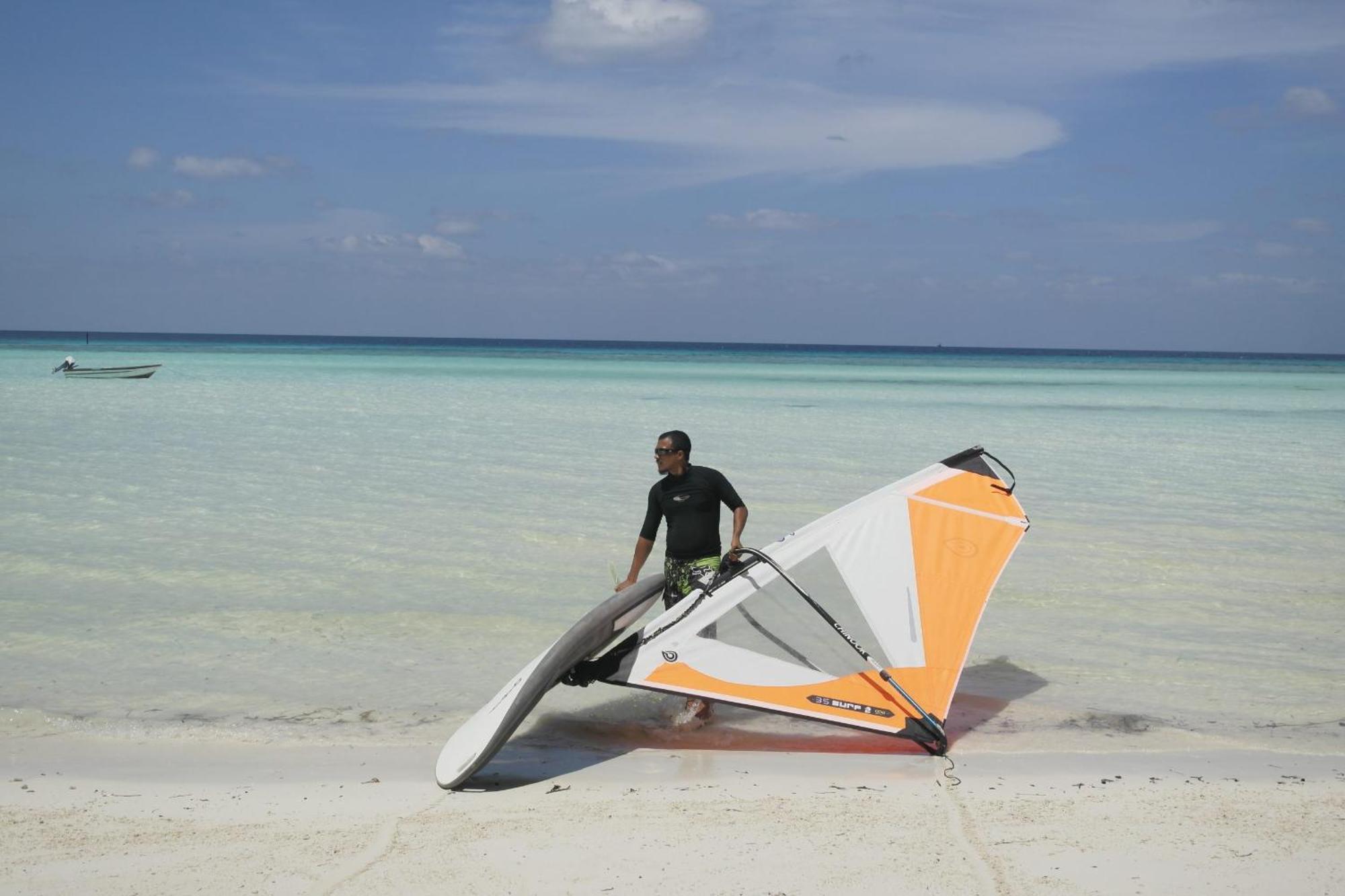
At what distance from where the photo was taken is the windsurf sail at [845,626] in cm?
586

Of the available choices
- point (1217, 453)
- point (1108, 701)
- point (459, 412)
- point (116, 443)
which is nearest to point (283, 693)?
point (1108, 701)

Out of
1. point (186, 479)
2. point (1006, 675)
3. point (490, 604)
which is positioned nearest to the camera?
point (1006, 675)

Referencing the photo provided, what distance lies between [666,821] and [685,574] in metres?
1.75

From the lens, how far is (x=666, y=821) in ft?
16.4

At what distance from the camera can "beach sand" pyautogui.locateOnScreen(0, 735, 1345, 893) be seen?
442cm

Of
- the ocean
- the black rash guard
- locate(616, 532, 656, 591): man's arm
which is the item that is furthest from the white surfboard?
the ocean

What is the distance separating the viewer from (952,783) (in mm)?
5512

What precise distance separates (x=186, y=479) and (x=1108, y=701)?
12.4m

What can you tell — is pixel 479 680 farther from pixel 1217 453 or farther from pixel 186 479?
pixel 1217 453

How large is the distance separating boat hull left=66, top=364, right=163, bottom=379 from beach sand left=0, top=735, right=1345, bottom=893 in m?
41.2

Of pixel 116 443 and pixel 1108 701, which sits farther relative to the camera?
pixel 116 443

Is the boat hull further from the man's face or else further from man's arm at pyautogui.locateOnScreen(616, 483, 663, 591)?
the man's face

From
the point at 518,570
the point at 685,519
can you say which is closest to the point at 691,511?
the point at 685,519

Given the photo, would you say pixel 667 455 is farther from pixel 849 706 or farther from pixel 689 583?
pixel 849 706
